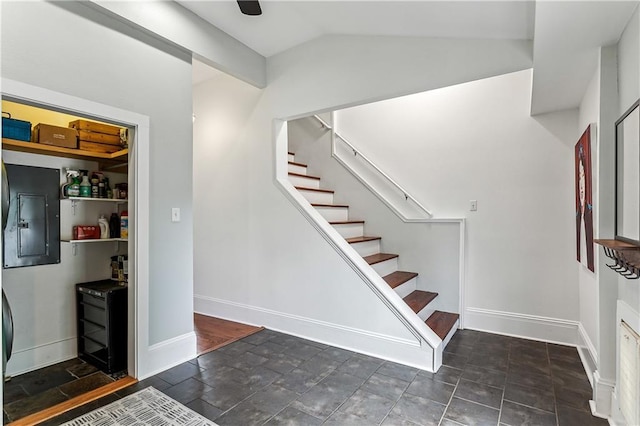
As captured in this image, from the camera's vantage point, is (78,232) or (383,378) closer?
(383,378)

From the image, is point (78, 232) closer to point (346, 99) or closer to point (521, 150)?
point (346, 99)

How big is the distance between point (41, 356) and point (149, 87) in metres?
2.33

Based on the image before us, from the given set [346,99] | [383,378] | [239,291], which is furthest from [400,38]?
[239,291]

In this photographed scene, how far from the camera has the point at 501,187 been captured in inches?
131

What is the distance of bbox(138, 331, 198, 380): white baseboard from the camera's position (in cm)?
252

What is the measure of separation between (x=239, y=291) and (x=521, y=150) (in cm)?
325

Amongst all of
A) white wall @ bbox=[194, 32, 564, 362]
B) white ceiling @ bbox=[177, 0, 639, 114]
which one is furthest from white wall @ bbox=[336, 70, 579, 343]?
white ceiling @ bbox=[177, 0, 639, 114]

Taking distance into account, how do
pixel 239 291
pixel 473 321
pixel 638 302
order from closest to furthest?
1. pixel 638 302
2. pixel 473 321
3. pixel 239 291

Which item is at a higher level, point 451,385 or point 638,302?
point 638,302

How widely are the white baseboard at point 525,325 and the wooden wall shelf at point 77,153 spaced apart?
3624 millimetres

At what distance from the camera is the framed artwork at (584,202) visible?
2422mm

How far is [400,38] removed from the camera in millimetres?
2754

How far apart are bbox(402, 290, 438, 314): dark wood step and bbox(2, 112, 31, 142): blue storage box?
3.38 meters

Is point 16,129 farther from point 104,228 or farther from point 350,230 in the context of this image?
point 350,230
